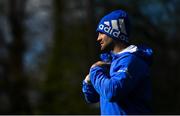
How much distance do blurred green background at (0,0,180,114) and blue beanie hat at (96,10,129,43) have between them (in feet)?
30.8

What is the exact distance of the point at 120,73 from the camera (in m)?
3.62

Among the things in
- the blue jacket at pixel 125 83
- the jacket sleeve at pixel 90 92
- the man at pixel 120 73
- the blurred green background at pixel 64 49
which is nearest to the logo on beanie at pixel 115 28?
the man at pixel 120 73

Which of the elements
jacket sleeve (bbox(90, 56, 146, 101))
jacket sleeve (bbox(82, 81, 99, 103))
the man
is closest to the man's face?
the man

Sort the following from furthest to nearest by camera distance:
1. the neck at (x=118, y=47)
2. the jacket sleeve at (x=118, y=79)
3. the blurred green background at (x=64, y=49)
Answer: the blurred green background at (x=64, y=49) < the neck at (x=118, y=47) < the jacket sleeve at (x=118, y=79)

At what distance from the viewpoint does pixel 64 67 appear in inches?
606

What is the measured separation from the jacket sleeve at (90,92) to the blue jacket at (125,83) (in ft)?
0.43

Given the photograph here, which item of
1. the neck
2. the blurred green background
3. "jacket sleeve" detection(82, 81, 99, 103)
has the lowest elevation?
the blurred green background

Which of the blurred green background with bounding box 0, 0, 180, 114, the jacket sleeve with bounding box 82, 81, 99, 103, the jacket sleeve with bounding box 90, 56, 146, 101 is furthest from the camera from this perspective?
the blurred green background with bounding box 0, 0, 180, 114

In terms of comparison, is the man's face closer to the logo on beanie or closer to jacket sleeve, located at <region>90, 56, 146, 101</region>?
the logo on beanie

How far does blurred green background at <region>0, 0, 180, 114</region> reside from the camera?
46.0 ft

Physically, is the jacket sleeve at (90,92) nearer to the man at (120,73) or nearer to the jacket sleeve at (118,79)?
the man at (120,73)

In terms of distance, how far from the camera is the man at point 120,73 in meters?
3.60

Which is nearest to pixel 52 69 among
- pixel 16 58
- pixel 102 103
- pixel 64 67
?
pixel 64 67

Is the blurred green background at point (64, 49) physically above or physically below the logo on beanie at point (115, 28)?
below
